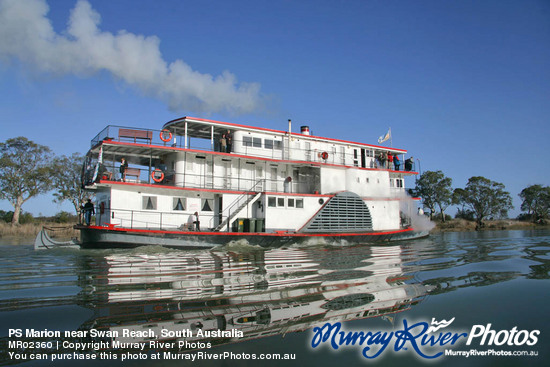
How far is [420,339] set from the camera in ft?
14.3

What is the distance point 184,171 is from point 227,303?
1390 centimetres

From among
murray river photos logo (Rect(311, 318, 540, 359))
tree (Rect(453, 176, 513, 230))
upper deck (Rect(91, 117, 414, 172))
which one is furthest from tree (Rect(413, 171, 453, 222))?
murray river photos logo (Rect(311, 318, 540, 359))

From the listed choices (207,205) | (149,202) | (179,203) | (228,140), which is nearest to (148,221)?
(149,202)

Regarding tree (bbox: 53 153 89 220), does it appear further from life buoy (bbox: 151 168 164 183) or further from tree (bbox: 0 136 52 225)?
life buoy (bbox: 151 168 164 183)

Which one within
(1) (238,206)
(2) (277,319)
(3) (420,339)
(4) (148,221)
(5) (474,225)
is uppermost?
(1) (238,206)

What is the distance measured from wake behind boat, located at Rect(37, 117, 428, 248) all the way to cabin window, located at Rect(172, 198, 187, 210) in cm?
5

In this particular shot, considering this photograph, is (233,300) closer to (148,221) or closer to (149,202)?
(148,221)

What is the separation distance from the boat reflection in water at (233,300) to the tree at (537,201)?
6088 cm

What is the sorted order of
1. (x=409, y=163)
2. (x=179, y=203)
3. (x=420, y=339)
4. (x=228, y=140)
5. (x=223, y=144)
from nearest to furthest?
(x=420, y=339) < (x=179, y=203) < (x=223, y=144) < (x=228, y=140) < (x=409, y=163)

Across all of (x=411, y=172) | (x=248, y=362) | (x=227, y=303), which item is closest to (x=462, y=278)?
(x=227, y=303)

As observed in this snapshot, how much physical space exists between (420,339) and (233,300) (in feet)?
9.70

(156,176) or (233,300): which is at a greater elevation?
(156,176)

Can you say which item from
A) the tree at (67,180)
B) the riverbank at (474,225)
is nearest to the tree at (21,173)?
the tree at (67,180)

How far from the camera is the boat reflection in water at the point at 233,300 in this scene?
14.9ft
